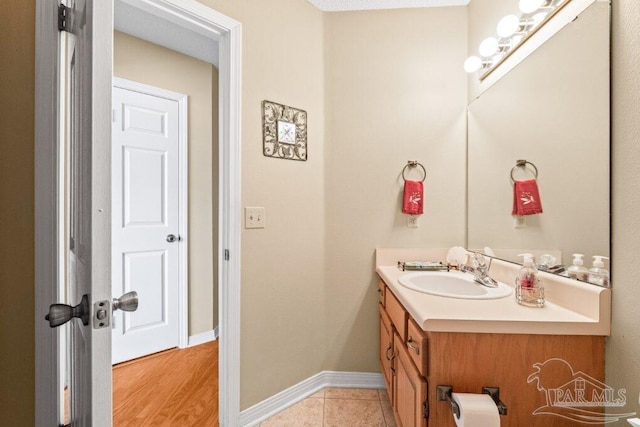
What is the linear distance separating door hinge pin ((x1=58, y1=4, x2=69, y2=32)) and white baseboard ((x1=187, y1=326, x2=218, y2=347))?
2.34 metres

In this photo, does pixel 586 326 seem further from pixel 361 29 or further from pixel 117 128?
pixel 117 128

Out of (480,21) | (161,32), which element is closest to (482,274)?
(480,21)

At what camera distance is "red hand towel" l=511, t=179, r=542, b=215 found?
1.27m

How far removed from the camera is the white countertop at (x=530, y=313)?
886 millimetres

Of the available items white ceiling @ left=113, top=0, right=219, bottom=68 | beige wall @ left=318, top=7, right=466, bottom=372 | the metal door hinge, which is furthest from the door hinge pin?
beige wall @ left=318, top=7, right=466, bottom=372

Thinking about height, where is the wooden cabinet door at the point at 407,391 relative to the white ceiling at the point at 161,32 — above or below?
below

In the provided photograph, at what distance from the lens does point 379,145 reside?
74.3 inches

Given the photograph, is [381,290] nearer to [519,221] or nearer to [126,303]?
[519,221]

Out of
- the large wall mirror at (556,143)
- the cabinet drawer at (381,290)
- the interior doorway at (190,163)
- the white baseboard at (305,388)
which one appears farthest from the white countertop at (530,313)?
the interior doorway at (190,163)

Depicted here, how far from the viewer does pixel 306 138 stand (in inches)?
71.1

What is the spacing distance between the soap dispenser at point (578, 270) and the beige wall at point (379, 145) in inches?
31.8

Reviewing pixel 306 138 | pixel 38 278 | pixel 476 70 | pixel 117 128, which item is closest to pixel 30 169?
pixel 38 278

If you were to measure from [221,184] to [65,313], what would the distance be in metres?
0.97

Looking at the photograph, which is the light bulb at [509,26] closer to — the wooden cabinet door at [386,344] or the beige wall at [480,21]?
the beige wall at [480,21]
